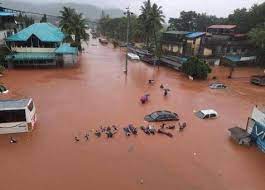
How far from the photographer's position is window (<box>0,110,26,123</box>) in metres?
21.2

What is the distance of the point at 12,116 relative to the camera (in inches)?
845

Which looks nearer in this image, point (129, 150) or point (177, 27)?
point (129, 150)

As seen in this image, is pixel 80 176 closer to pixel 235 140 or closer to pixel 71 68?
pixel 235 140

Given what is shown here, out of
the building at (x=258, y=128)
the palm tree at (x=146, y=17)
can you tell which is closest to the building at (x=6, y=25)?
the palm tree at (x=146, y=17)

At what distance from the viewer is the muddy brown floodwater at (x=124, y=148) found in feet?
54.8

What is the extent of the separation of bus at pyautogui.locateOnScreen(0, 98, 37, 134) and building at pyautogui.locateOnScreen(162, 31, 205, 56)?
40.0 meters

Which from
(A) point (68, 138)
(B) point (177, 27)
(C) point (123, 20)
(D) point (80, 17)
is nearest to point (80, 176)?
(A) point (68, 138)

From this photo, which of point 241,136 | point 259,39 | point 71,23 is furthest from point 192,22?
point 241,136

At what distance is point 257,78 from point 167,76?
1457 centimetres

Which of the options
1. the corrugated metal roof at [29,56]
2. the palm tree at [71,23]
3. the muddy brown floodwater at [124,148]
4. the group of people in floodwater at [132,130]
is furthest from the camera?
the palm tree at [71,23]

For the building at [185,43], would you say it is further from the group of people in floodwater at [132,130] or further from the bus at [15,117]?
the bus at [15,117]

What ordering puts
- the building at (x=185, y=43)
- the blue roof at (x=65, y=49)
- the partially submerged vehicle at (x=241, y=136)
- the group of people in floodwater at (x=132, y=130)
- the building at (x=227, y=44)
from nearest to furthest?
the partially submerged vehicle at (x=241, y=136)
the group of people in floodwater at (x=132, y=130)
the blue roof at (x=65, y=49)
the building at (x=185, y=43)
the building at (x=227, y=44)

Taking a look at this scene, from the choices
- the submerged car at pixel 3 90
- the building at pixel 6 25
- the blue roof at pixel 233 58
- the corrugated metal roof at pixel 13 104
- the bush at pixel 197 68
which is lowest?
the submerged car at pixel 3 90

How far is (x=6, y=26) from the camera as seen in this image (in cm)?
5125
